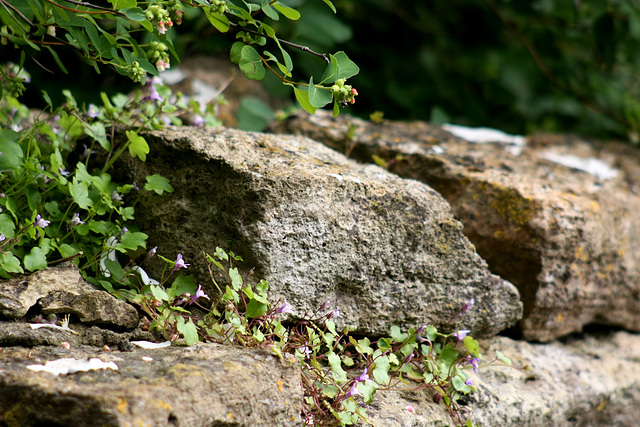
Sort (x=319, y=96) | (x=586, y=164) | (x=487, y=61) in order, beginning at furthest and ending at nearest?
(x=487, y=61), (x=586, y=164), (x=319, y=96)

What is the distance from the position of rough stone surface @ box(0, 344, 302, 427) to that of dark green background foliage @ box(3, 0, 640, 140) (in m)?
2.74

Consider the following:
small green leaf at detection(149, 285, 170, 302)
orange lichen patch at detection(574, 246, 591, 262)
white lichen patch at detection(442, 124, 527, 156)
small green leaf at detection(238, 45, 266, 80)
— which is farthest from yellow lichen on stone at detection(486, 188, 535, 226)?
small green leaf at detection(149, 285, 170, 302)

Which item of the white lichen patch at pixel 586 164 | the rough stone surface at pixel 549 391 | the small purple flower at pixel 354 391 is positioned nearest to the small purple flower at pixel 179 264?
the small purple flower at pixel 354 391

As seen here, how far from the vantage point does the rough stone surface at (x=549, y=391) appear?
1.65m

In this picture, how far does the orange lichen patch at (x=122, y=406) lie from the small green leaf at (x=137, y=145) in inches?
31.4

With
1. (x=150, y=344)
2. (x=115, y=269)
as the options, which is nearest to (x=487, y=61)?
(x=115, y=269)

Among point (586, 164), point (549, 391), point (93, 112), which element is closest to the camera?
point (93, 112)

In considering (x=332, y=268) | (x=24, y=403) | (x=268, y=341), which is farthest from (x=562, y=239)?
(x=24, y=403)

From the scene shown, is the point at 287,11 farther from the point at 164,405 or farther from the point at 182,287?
the point at 164,405

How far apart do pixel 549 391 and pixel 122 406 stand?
1616 mm

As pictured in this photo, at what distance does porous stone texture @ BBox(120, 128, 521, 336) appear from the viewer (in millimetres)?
1543

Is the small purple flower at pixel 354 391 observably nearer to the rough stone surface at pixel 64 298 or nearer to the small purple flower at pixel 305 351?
the small purple flower at pixel 305 351

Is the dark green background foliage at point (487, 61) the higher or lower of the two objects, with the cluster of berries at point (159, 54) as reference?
lower

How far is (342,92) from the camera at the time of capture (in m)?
1.38
